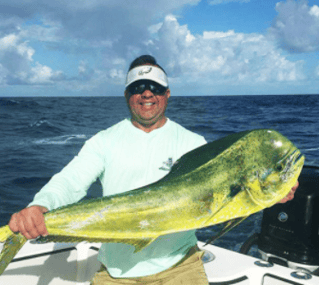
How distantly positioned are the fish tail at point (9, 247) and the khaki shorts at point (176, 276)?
90 centimetres

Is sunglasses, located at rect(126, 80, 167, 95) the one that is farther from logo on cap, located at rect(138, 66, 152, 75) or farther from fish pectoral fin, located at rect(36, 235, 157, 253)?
fish pectoral fin, located at rect(36, 235, 157, 253)

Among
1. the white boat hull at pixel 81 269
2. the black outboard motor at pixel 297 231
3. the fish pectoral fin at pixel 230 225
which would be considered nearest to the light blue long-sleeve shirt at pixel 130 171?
the fish pectoral fin at pixel 230 225

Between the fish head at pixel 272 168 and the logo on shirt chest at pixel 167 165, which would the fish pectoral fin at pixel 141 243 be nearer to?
the fish head at pixel 272 168

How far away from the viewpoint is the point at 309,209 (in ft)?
13.0

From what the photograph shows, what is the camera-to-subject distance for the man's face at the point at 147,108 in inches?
109

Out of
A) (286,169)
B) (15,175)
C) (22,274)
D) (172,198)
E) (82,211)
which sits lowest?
(15,175)

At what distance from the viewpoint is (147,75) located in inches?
109

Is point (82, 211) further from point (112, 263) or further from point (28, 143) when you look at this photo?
point (28, 143)

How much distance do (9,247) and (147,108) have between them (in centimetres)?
138

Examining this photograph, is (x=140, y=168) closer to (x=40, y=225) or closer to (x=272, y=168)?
(x=40, y=225)

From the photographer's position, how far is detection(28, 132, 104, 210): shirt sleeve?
2.31 meters

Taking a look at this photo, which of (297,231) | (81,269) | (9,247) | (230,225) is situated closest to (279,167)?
(230,225)

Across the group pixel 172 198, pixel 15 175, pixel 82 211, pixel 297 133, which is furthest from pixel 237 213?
pixel 297 133

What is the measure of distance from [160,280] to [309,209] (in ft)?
7.12
